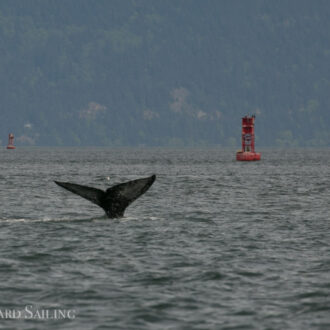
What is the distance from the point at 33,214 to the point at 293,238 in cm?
1438

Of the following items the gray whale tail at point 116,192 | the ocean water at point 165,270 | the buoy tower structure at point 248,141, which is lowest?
the ocean water at point 165,270

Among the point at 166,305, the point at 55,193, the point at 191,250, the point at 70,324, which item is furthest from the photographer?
the point at 55,193

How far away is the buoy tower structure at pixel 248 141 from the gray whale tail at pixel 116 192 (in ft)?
361

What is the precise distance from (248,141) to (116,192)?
11654cm

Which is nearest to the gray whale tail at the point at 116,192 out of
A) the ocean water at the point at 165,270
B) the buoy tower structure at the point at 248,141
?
the ocean water at the point at 165,270

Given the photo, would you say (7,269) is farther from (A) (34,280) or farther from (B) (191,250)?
(B) (191,250)

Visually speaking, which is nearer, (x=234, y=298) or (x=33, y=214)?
(x=234, y=298)

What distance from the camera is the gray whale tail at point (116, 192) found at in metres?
28.7

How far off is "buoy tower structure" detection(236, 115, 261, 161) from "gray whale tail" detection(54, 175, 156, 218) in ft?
361

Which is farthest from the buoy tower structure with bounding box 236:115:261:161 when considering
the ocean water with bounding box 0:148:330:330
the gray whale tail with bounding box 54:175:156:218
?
the gray whale tail with bounding box 54:175:156:218

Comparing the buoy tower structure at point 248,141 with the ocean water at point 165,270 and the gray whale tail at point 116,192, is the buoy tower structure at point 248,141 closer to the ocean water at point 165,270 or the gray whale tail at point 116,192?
the ocean water at point 165,270

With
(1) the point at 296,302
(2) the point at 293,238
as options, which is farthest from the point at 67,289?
(2) the point at 293,238

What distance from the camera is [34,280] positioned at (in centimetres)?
2166

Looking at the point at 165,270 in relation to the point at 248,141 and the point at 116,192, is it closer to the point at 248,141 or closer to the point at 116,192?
the point at 116,192
